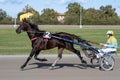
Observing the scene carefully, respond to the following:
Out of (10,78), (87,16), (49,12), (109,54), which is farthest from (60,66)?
(49,12)

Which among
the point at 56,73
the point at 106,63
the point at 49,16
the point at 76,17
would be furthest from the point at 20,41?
the point at 49,16

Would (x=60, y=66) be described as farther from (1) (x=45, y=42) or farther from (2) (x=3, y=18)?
(2) (x=3, y=18)

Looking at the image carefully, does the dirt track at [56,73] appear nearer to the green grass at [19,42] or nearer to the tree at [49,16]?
the green grass at [19,42]

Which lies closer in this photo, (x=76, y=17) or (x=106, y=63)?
(x=106, y=63)

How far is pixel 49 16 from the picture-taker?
340ft

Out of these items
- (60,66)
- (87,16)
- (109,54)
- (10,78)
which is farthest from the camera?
(87,16)

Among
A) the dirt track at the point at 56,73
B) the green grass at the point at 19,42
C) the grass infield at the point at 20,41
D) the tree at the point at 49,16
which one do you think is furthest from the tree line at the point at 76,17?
the dirt track at the point at 56,73

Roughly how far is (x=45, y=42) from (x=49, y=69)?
3.11ft

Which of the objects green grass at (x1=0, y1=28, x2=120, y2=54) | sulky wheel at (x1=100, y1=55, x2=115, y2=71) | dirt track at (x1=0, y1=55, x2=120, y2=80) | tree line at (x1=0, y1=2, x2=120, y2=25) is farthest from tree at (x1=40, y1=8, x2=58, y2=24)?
sulky wheel at (x1=100, y1=55, x2=115, y2=71)

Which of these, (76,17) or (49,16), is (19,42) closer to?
(76,17)

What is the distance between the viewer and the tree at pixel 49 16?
91.1 metres

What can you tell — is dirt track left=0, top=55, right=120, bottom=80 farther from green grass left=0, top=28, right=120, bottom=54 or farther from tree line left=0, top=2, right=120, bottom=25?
tree line left=0, top=2, right=120, bottom=25

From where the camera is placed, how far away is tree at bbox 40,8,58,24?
9112 centimetres

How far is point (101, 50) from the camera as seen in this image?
13.8 meters
